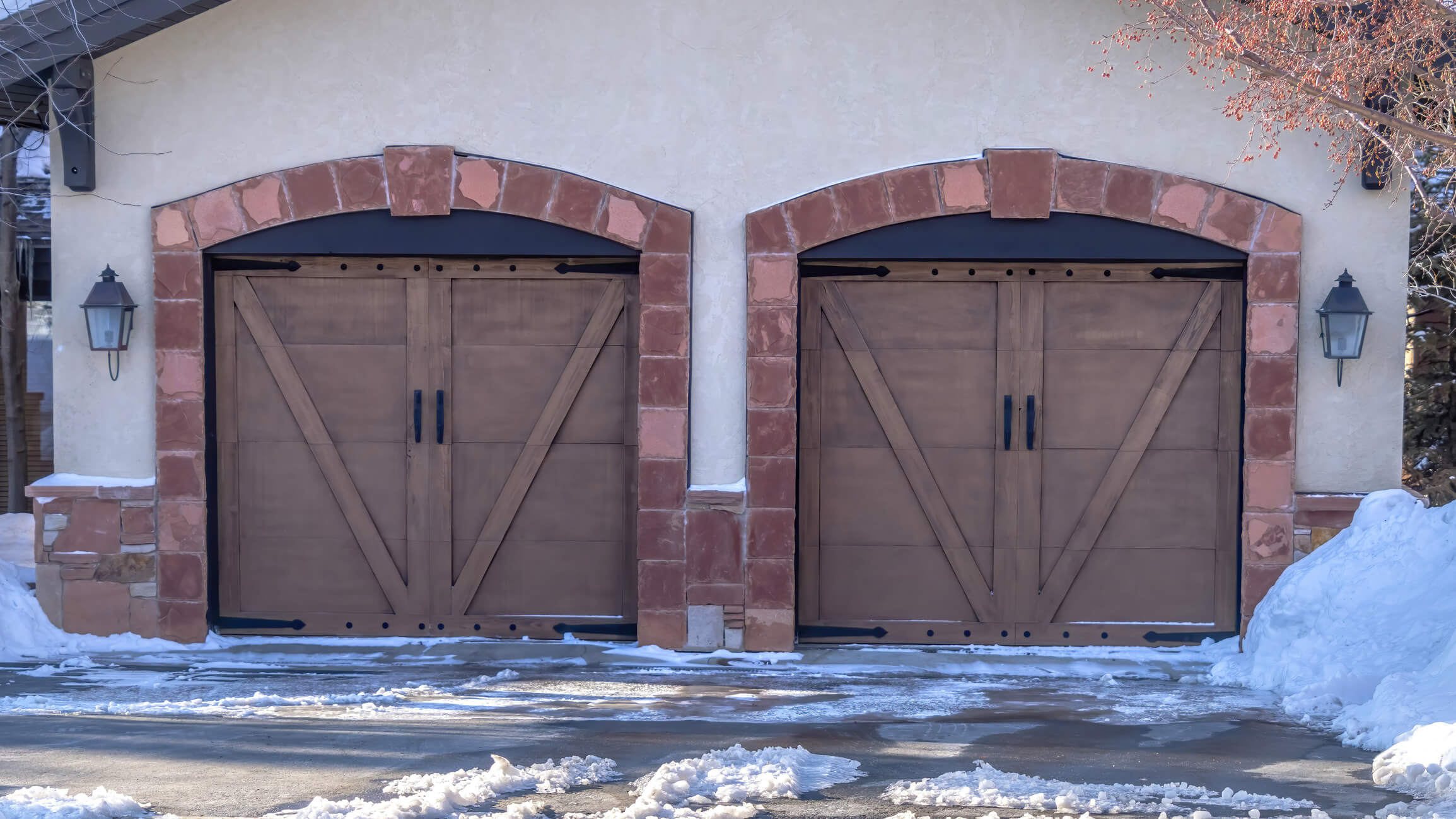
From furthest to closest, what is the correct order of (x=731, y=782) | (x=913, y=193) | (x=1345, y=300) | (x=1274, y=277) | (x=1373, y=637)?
(x=913, y=193) → (x=1274, y=277) → (x=1345, y=300) → (x=1373, y=637) → (x=731, y=782)

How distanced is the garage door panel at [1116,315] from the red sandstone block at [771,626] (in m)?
2.22

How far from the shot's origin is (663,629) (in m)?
7.08

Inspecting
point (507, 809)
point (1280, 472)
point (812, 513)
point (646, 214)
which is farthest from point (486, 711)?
point (1280, 472)

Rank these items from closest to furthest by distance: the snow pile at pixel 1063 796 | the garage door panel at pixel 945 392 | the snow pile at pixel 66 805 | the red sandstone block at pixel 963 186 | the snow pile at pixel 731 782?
the snow pile at pixel 66 805
the snow pile at pixel 731 782
the snow pile at pixel 1063 796
the red sandstone block at pixel 963 186
the garage door panel at pixel 945 392

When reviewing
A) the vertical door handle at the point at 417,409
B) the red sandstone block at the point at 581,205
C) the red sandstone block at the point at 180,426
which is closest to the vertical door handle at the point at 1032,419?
the red sandstone block at the point at 581,205

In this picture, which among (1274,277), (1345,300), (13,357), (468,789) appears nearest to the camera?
(468,789)

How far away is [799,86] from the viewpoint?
7.04 m

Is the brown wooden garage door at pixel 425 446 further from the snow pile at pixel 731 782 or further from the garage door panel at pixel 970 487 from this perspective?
the snow pile at pixel 731 782

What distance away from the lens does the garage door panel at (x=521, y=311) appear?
285 inches

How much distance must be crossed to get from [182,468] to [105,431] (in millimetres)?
528

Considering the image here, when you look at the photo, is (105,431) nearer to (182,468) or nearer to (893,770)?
(182,468)

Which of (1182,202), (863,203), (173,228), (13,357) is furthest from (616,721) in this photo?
(13,357)

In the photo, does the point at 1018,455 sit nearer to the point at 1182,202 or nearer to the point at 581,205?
the point at 1182,202

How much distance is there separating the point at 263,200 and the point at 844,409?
11.9ft
